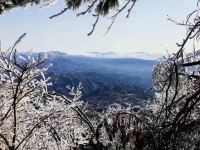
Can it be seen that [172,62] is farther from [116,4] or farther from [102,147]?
[102,147]

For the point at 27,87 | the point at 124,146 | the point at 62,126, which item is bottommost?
the point at 124,146

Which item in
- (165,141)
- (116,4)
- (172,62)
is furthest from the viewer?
(116,4)

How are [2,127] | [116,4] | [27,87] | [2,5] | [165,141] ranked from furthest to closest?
[2,5] → [116,4] → [27,87] → [2,127] → [165,141]

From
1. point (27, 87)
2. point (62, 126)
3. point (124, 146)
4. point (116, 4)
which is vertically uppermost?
point (116, 4)

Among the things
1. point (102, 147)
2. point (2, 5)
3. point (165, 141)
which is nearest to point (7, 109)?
point (165, 141)

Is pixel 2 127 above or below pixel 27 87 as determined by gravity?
below

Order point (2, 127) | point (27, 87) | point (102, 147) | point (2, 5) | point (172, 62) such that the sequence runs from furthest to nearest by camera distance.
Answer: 1. point (102, 147)
2. point (2, 5)
3. point (27, 87)
4. point (2, 127)
5. point (172, 62)

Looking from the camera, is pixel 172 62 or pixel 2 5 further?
pixel 2 5

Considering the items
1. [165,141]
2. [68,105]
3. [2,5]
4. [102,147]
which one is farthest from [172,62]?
[102,147]

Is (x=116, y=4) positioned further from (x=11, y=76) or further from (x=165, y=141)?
(x=165, y=141)
